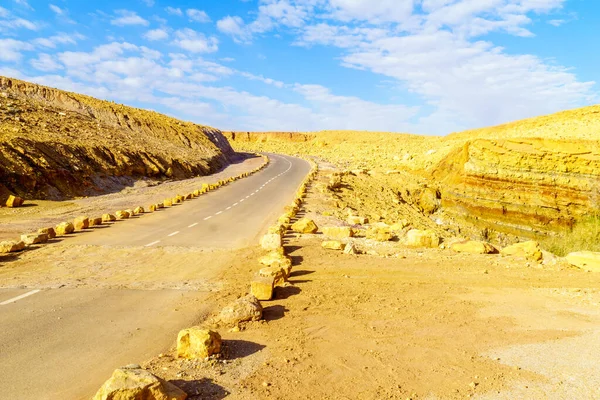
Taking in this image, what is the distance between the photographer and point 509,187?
28953 millimetres

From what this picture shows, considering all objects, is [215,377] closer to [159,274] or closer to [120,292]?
[120,292]

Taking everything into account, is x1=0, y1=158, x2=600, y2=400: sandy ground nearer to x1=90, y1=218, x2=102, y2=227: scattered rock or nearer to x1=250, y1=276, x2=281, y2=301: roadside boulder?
x1=250, y1=276, x2=281, y2=301: roadside boulder

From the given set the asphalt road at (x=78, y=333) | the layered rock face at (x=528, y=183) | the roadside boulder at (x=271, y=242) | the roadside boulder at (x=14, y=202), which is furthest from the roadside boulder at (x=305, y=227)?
the layered rock face at (x=528, y=183)

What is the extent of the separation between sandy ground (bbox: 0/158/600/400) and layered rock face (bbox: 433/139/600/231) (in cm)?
1756

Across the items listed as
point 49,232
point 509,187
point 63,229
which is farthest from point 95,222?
point 509,187

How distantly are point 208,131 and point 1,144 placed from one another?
3920cm

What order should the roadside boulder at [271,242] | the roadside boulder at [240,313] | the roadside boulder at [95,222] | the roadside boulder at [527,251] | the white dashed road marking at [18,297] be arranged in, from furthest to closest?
1. the roadside boulder at [95,222]
2. the roadside boulder at [271,242]
3. the roadside boulder at [527,251]
4. the white dashed road marking at [18,297]
5. the roadside boulder at [240,313]

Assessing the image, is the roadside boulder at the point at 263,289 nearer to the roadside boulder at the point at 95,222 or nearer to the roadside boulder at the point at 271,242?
the roadside boulder at the point at 271,242

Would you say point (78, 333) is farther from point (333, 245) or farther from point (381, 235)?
point (381, 235)

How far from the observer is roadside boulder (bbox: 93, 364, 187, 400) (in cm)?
419

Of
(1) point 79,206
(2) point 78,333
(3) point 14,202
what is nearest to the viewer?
(2) point 78,333

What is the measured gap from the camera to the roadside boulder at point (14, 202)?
20031 millimetres

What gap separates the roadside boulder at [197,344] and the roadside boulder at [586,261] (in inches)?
423

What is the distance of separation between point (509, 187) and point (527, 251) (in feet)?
59.3
